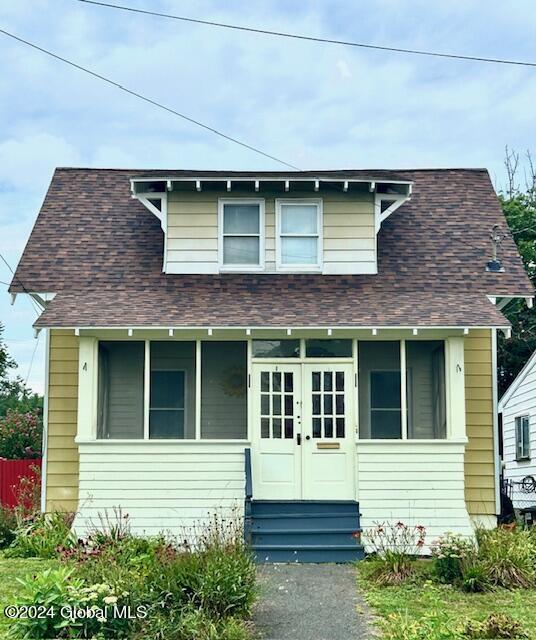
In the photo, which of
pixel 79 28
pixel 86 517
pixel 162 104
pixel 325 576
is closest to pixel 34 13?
pixel 79 28

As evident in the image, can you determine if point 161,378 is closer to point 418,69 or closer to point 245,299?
point 245,299

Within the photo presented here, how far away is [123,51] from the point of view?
12.8 m

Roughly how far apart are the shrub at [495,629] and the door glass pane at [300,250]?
330 inches

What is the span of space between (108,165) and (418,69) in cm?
677

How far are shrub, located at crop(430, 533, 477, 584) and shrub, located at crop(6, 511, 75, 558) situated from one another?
5032 millimetres

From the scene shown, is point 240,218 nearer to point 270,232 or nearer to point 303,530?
point 270,232

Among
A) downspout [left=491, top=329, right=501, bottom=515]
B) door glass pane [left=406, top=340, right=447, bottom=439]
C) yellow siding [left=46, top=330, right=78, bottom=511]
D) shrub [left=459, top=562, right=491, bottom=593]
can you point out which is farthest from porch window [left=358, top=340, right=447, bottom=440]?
yellow siding [left=46, top=330, right=78, bottom=511]

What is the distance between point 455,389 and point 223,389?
143 inches

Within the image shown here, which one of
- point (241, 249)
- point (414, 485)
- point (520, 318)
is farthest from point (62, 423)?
point (520, 318)

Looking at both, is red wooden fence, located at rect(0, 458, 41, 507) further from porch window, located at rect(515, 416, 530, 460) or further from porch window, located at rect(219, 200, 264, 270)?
porch window, located at rect(515, 416, 530, 460)

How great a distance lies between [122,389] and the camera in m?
14.7

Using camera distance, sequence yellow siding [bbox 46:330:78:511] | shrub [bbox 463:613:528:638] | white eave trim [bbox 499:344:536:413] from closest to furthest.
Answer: shrub [bbox 463:613:528:638] < yellow siding [bbox 46:330:78:511] < white eave trim [bbox 499:344:536:413]

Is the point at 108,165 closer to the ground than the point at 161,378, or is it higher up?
higher up

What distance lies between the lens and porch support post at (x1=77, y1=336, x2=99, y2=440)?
538 inches
